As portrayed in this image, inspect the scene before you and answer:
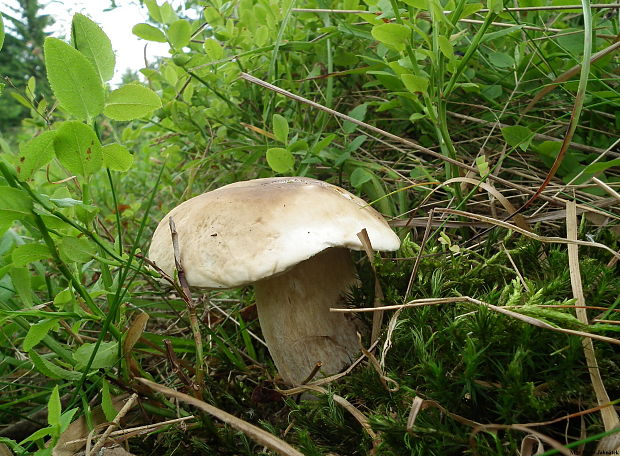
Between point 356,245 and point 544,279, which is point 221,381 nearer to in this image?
point 356,245

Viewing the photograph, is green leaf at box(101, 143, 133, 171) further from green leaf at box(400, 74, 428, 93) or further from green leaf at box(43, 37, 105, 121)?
green leaf at box(400, 74, 428, 93)

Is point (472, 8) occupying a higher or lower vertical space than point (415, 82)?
higher

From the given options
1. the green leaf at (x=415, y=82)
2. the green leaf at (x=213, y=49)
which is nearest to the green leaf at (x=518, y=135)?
the green leaf at (x=415, y=82)

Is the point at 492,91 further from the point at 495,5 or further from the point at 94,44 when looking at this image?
the point at 94,44

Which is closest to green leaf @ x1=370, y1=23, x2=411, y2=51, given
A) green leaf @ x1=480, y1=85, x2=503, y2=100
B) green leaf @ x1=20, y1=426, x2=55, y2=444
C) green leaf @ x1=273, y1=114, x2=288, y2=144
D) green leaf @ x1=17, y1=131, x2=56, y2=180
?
green leaf @ x1=273, y1=114, x2=288, y2=144

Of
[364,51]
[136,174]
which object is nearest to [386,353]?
[364,51]

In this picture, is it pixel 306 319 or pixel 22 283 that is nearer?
pixel 22 283

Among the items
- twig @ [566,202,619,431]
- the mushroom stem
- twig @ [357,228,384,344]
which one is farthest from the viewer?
the mushroom stem

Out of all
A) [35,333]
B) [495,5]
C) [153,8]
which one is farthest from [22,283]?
[495,5]

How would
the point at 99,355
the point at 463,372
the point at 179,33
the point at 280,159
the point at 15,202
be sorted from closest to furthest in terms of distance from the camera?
the point at 15,202
the point at 463,372
the point at 99,355
the point at 280,159
the point at 179,33
